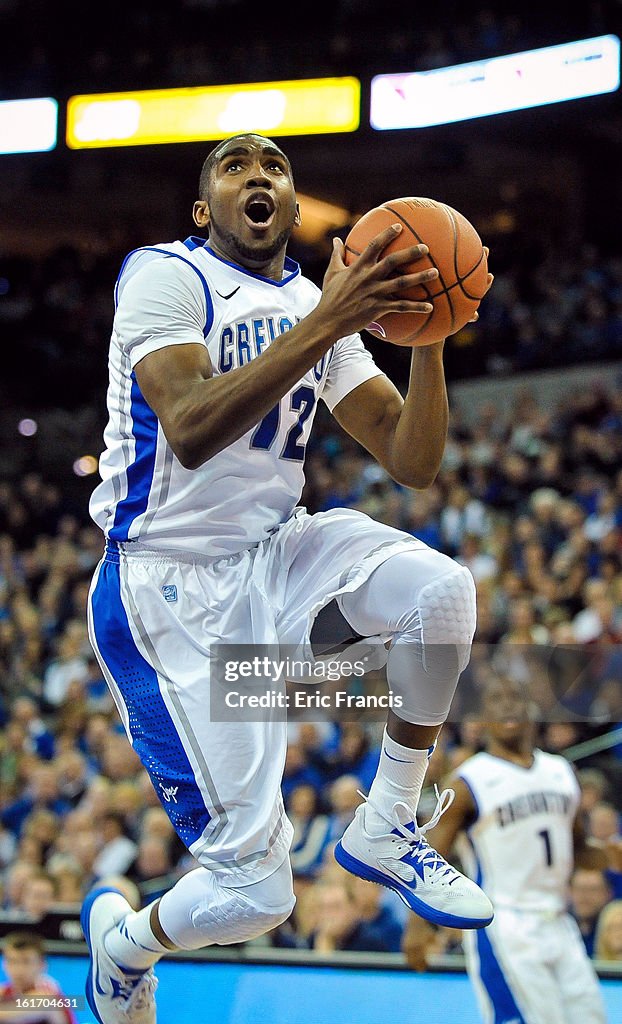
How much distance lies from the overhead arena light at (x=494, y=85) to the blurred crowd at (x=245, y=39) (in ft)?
0.53

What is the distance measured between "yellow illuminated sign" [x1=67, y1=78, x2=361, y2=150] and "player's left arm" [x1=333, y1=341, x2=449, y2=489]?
8742 mm

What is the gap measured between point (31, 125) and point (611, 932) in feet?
32.6

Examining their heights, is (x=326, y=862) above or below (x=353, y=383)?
below

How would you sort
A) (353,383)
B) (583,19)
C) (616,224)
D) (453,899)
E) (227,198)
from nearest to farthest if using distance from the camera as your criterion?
1. (453,899)
2. (227,198)
3. (353,383)
4. (583,19)
5. (616,224)

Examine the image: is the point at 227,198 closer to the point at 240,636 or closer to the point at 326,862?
the point at 240,636

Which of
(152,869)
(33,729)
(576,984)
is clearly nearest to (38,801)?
(33,729)

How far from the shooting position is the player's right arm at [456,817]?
17.3 ft

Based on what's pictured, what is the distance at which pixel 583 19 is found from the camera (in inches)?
449

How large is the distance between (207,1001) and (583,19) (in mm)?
9588

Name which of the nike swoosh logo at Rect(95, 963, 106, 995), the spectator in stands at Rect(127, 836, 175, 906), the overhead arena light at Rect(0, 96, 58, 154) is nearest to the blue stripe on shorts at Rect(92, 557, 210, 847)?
the nike swoosh logo at Rect(95, 963, 106, 995)

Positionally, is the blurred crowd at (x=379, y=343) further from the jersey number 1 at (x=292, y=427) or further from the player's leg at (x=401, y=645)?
the player's leg at (x=401, y=645)

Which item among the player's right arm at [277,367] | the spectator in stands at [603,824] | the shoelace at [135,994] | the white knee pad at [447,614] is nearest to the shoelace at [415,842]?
the white knee pad at [447,614]

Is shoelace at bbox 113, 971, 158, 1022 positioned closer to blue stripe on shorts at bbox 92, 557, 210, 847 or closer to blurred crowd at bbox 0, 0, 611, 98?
blue stripe on shorts at bbox 92, 557, 210, 847

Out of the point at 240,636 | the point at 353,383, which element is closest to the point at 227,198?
the point at 353,383
